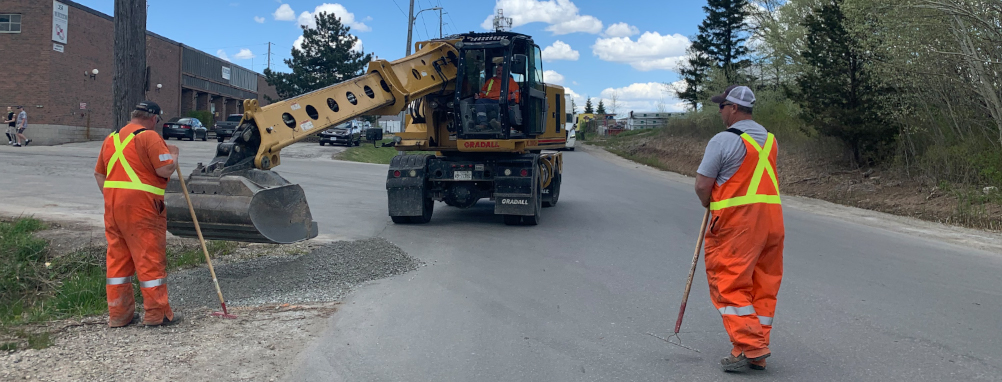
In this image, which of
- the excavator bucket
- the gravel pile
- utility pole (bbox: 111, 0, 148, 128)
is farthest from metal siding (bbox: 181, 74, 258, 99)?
the excavator bucket

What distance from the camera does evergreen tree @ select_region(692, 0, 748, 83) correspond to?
47.4 m

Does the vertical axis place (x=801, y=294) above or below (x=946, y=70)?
below

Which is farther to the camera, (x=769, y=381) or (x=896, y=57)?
(x=896, y=57)

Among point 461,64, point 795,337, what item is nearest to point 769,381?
point 795,337

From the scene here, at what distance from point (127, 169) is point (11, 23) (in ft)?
114

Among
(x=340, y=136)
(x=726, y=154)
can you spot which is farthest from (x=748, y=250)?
(x=340, y=136)

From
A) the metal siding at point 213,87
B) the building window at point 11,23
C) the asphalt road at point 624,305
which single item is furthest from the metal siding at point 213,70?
the asphalt road at point 624,305

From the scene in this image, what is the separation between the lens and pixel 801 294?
6938 mm

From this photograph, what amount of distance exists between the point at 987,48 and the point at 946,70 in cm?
101

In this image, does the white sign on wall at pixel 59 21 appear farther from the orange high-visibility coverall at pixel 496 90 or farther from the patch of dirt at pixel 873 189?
the orange high-visibility coverall at pixel 496 90

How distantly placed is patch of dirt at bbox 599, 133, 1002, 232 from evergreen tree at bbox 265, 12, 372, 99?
23.9 metres

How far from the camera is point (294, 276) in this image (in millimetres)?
7430

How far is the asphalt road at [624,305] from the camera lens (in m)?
4.79

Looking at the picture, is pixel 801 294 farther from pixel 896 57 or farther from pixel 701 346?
pixel 896 57
